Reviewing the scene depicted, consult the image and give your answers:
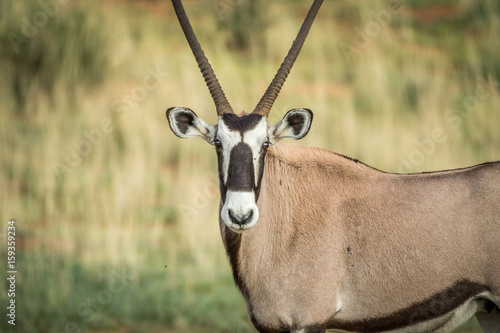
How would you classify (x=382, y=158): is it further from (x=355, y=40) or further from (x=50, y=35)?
(x=50, y=35)

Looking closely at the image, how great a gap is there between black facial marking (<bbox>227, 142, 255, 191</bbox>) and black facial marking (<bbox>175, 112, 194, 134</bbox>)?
0.73 m

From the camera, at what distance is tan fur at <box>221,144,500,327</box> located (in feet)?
19.2

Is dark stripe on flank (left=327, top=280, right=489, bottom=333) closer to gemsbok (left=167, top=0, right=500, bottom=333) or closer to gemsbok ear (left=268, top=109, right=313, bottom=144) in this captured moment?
gemsbok (left=167, top=0, right=500, bottom=333)

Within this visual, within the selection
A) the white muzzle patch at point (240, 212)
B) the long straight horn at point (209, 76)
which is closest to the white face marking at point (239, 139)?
the white muzzle patch at point (240, 212)

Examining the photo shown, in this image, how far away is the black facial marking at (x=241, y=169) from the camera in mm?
5560

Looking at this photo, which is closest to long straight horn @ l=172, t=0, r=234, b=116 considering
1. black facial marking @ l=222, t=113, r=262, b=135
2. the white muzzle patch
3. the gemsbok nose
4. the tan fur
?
black facial marking @ l=222, t=113, r=262, b=135

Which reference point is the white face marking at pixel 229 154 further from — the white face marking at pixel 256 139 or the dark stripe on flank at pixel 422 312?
the dark stripe on flank at pixel 422 312

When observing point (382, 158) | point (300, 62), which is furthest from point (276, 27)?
point (382, 158)

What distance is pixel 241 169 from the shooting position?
5.62 m

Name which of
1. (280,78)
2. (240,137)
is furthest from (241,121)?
(280,78)

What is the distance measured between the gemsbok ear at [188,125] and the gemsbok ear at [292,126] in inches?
21.7

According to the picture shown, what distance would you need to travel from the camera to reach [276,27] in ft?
59.2

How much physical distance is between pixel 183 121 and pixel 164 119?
8.65 metres

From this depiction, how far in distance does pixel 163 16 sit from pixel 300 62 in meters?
4.21
